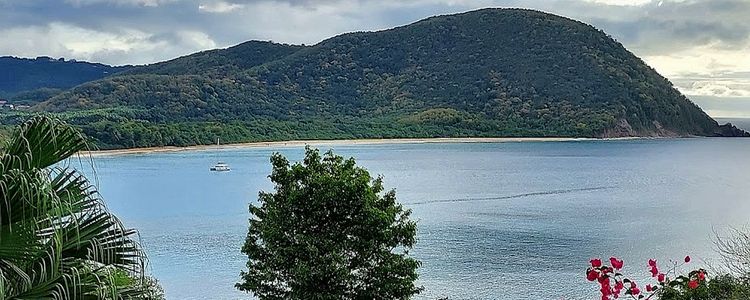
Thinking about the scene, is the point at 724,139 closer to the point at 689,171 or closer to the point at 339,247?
the point at 689,171

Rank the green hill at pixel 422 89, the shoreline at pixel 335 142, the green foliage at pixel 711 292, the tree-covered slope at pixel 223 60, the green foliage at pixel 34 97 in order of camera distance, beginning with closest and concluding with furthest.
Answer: the green foliage at pixel 711 292 < the shoreline at pixel 335 142 < the green hill at pixel 422 89 < the green foliage at pixel 34 97 < the tree-covered slope at pixel 223 60

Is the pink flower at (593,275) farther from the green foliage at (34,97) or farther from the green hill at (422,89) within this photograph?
the green foliage at (34,97)

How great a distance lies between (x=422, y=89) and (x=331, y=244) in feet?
267

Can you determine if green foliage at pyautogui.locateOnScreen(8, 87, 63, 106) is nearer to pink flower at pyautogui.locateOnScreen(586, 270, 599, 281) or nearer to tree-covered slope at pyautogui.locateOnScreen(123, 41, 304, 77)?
tree-covered slope at pyautogui.locateOnScreen(123, 41, 304, 77)

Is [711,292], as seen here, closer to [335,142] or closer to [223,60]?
[335,142]

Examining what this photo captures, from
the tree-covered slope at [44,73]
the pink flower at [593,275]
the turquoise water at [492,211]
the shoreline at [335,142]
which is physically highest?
the tree-covered slope at [44,73]

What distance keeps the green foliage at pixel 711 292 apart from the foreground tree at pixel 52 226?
17.5 feet

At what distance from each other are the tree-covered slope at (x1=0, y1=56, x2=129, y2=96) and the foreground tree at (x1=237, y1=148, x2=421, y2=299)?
3890 inches

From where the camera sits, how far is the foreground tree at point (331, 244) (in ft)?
26.8

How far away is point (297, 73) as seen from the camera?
94.5 m

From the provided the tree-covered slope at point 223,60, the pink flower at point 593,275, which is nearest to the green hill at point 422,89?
the tree-covered slope at point 223,60

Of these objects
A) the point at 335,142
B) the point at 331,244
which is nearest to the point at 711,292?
the point at 331,244

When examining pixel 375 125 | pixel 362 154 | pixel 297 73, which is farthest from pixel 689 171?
pixel 297 73

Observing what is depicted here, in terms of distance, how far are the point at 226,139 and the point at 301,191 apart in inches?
2471
